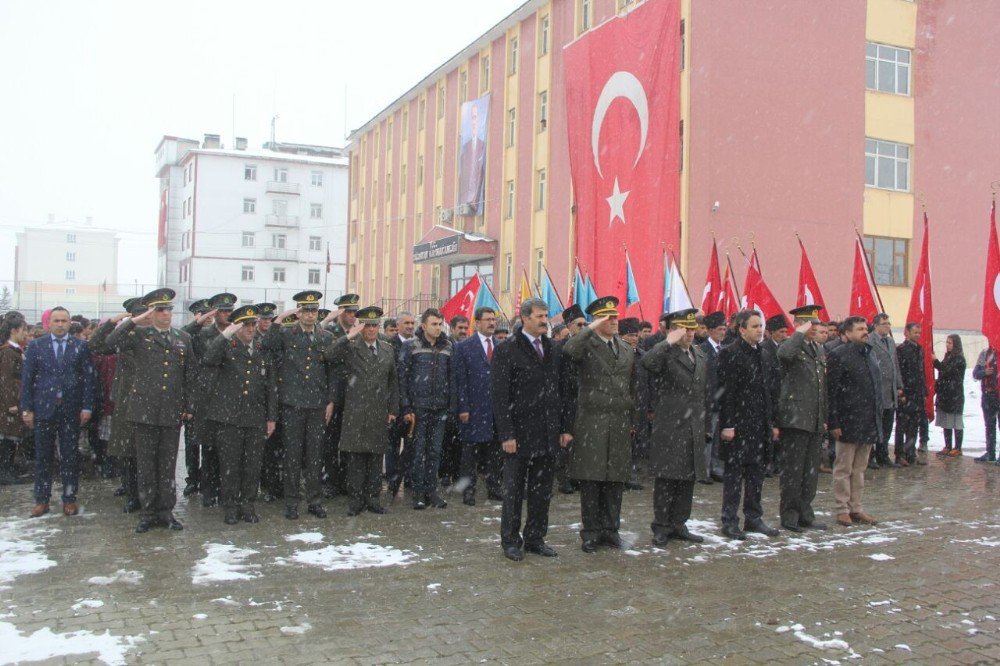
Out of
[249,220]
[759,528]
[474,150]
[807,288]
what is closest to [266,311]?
[759,528]

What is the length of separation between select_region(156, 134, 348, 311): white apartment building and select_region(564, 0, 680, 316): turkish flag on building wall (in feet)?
166

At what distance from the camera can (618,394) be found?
24.1ft

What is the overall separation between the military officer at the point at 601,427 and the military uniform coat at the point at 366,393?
231 cm

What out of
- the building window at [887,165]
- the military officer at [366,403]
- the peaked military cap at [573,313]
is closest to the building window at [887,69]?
the building window at [887,165]

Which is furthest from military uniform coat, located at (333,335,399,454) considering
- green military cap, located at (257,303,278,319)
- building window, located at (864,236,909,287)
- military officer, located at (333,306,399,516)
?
building window, located at (864,236,909,287)

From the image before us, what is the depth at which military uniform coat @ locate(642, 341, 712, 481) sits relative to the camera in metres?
7.43

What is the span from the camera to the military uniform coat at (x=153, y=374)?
7906 mm

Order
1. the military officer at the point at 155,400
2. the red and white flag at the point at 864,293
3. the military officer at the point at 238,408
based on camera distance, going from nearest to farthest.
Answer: the military officer at the point at 155,400
the military officer at the point at 238,408
the red and white flag at the point at 864,293

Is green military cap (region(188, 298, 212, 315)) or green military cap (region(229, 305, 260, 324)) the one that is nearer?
green military cap (region(229, 305, 260, 324))

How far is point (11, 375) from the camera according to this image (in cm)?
1016

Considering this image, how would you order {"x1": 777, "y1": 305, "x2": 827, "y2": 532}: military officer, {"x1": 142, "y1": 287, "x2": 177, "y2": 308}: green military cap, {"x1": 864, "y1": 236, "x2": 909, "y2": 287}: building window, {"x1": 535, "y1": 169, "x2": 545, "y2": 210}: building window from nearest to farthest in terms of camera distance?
1. {"x1": 142, "y1": 287, "x2": 177, "y2": 308}: green military cap
2. {"x1": 777, "y1": 305, "x2": 827, "y2": 532}: military officer
3. {"x1": 864, "y1": 236, "x2": 909, "y2": 287}: building window
4. {"x1": 535, "y1": 169, "x2": 545, "y2": 210}: building window

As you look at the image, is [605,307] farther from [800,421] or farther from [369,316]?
[369,316]

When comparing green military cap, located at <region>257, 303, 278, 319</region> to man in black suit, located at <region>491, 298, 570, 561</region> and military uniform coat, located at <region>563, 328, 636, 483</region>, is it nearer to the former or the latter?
man in black suit, located at <region>491, 298, 570, 561</region>

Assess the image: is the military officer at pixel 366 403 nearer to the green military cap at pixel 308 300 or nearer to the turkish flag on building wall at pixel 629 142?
the green military cap at pixel 308 300
